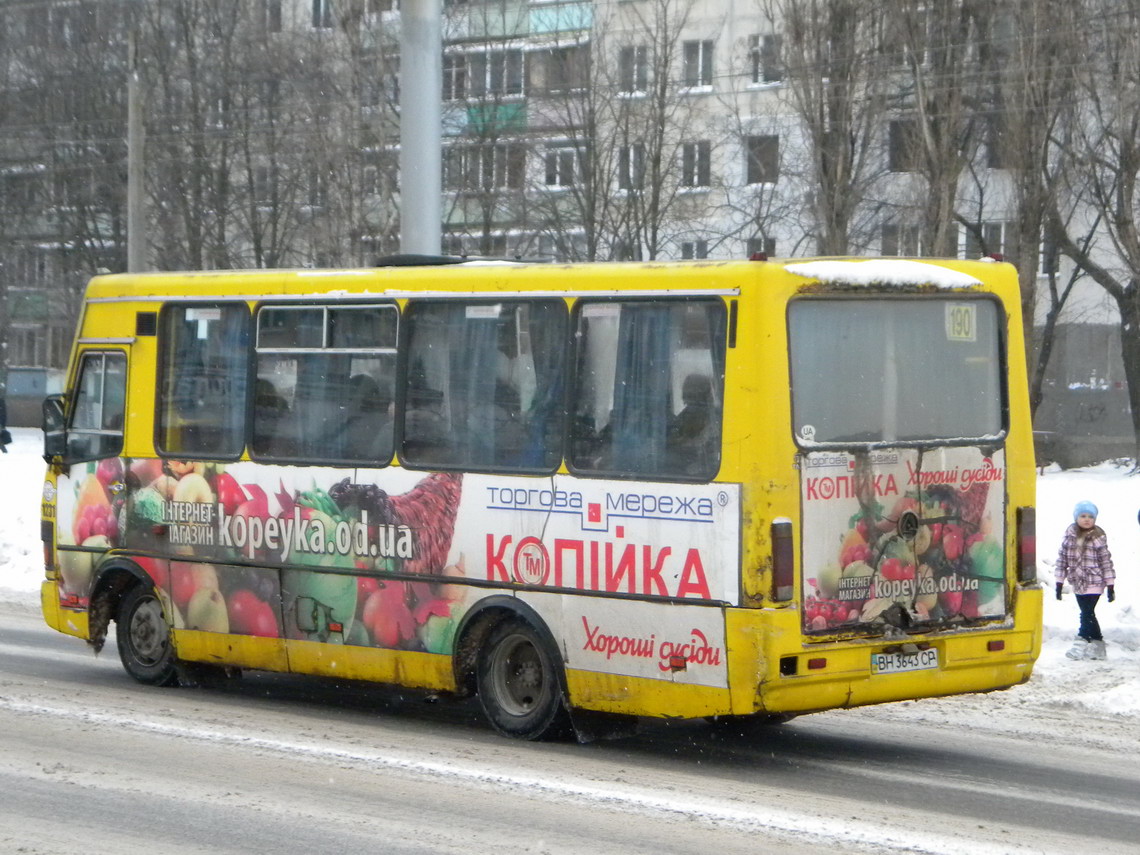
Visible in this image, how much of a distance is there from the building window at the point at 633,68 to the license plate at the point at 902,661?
87.6 feet

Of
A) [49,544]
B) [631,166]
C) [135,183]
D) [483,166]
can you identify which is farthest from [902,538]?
[483,166]

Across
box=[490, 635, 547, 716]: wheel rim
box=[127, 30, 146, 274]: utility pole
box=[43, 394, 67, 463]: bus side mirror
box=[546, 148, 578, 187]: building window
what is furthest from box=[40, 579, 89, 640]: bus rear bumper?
box=[546, 148, 578, 187]: building window

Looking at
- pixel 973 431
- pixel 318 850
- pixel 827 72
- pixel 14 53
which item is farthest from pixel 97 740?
pixel 14 53

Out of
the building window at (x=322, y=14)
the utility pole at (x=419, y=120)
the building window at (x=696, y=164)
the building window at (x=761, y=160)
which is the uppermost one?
the building window at (x=322, y=14)

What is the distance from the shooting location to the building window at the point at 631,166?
1352 inches

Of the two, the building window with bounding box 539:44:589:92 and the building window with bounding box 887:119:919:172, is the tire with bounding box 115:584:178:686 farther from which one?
the building window with bounding box 539:44:589:92

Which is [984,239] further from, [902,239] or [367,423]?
[367,423]

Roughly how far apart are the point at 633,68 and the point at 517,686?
88.4 ft

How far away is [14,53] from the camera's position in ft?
154

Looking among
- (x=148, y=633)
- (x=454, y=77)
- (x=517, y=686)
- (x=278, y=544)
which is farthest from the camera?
(x=454, y=77)

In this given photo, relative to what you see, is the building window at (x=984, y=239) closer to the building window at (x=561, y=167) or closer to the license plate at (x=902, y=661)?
the building window at (x=561, y=167)

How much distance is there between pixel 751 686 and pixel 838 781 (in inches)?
25.8

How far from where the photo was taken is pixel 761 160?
137 ft

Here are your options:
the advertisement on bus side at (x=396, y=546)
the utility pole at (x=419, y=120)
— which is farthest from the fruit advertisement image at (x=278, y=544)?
the utility pole at (x=419, y=120)
